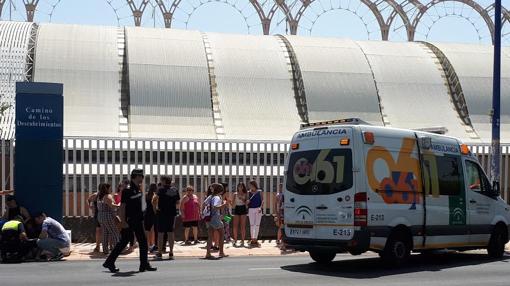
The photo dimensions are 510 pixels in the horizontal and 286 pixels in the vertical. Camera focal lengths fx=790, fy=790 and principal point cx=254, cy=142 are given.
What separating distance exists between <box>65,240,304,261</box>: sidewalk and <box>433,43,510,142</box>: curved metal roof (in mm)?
19493

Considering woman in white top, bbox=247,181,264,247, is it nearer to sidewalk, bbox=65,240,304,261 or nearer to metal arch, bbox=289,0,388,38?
sidewalk, bbox=65,240,304,261

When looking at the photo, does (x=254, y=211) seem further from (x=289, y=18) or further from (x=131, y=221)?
(x=289, y=18)

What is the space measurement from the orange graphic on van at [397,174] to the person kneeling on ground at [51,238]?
21.0 ft

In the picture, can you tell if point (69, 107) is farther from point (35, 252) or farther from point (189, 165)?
point (35, 252)

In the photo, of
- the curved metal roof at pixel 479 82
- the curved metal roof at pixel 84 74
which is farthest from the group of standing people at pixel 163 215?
the curved metal roof at pixel 479 82

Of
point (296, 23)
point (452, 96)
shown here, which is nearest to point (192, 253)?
point (452, 96)

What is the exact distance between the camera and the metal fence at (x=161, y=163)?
1947 cm

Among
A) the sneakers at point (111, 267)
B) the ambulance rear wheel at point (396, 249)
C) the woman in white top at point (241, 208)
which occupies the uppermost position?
A: the woman in white top at point (241, 208)

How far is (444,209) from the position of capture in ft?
48.3

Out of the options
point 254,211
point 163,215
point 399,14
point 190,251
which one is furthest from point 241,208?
point 399,14

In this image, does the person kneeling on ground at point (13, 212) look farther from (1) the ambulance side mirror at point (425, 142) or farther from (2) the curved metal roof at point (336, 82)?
(2) the curved metal roof at point (336, 82)

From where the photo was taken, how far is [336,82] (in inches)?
1409

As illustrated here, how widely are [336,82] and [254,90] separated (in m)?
3.97

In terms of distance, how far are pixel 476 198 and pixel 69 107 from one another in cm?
1985
